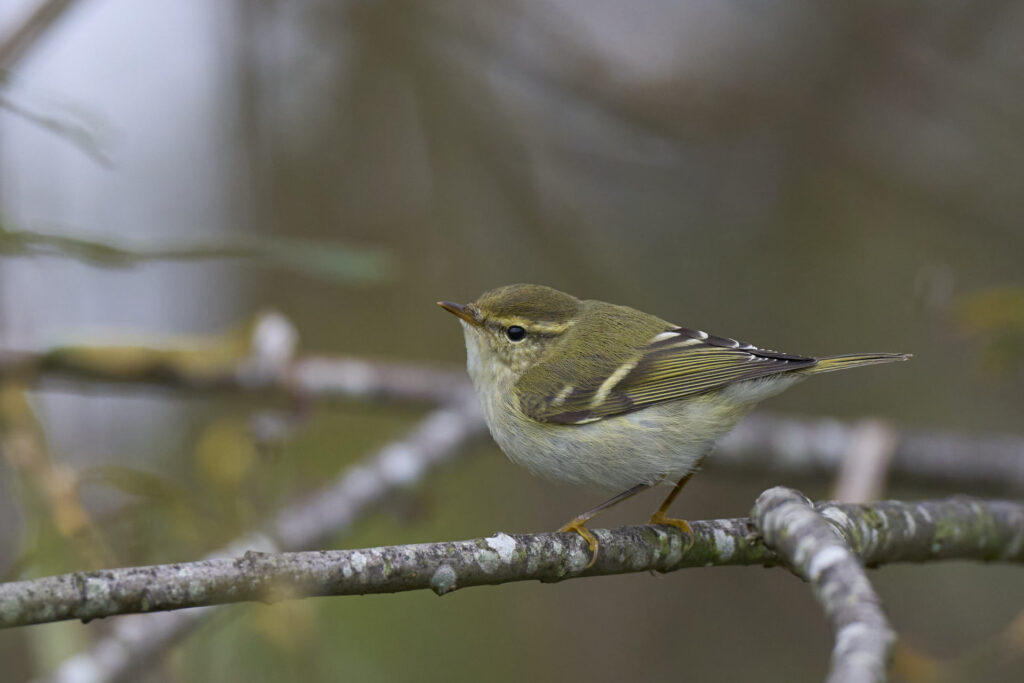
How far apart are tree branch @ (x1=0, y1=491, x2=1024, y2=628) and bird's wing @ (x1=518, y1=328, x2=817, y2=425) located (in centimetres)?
55

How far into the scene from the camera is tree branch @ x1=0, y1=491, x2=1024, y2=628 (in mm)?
1367

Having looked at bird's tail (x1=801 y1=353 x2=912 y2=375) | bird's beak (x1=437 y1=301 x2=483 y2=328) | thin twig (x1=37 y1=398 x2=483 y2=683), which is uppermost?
bird's tail (x1=801 y1=353 x2=912 y2=375)

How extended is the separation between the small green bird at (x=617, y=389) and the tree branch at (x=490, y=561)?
30 centimetres

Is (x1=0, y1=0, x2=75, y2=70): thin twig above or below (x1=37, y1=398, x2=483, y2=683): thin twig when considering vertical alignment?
above

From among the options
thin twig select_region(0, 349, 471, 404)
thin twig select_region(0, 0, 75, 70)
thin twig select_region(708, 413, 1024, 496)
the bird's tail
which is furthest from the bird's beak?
thin twig select_region(0, 0, 75, 70)

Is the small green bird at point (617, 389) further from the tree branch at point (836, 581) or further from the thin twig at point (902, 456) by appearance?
the thin twig at point (902, 456)

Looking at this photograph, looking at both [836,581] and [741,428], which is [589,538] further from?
[741,428]

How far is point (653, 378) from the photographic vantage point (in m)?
2.60

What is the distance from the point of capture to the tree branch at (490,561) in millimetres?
1367

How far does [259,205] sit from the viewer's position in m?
5.33

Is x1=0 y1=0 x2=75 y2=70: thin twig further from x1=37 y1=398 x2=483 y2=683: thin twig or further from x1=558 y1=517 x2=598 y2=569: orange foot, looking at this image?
x1=558 y1=517 x2=598 y2=569: orange foot

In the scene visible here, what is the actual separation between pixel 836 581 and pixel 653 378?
130 centimetres

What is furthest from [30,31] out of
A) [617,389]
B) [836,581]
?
[836,581]

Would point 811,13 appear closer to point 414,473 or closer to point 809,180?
point 809,180
